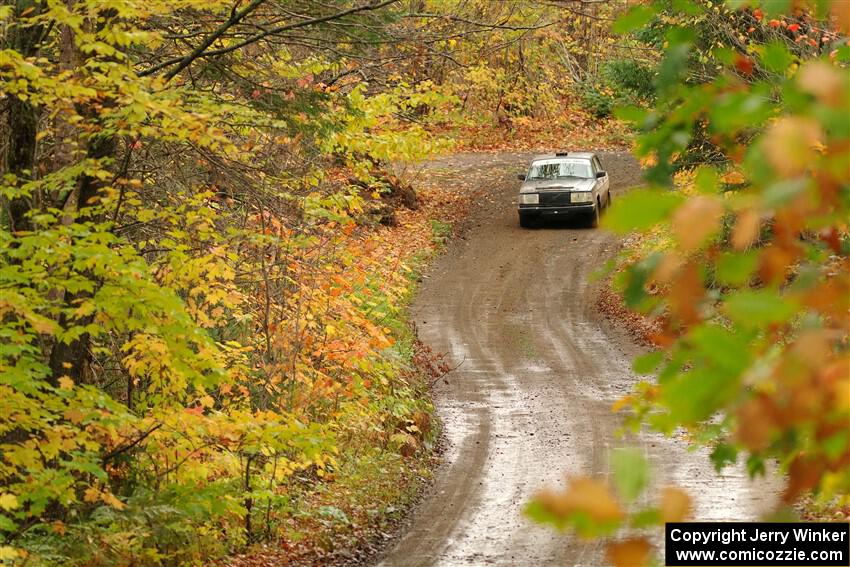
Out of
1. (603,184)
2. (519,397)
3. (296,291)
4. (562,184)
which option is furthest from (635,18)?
(603,184)

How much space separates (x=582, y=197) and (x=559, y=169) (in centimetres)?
119

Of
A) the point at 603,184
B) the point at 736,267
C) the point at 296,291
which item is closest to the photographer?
the point at 736,267

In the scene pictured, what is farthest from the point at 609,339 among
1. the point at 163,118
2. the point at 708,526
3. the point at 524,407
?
the point at 163,118

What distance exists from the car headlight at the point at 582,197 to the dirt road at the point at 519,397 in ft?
3.95

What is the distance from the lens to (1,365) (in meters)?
6.82

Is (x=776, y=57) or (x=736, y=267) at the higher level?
(x=776, y=57)

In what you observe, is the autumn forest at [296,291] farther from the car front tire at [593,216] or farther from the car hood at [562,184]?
the car front tire at [593,216]

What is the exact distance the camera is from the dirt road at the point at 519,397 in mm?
10039

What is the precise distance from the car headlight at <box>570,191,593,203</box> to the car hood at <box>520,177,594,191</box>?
12 cm

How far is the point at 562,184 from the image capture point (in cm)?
2659

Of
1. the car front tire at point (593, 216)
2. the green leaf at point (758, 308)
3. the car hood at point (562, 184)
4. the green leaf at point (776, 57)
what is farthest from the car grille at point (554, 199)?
the green leaf at point (758, 308)

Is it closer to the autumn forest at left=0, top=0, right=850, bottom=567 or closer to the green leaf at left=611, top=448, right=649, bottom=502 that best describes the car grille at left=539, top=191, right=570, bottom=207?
the autumn forest at left=0, top=0, right=850, bottom=567

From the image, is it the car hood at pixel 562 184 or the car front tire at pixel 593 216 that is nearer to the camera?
the car hood at pixel 562 184

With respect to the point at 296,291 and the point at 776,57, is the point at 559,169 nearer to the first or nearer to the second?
the point at 296,291
